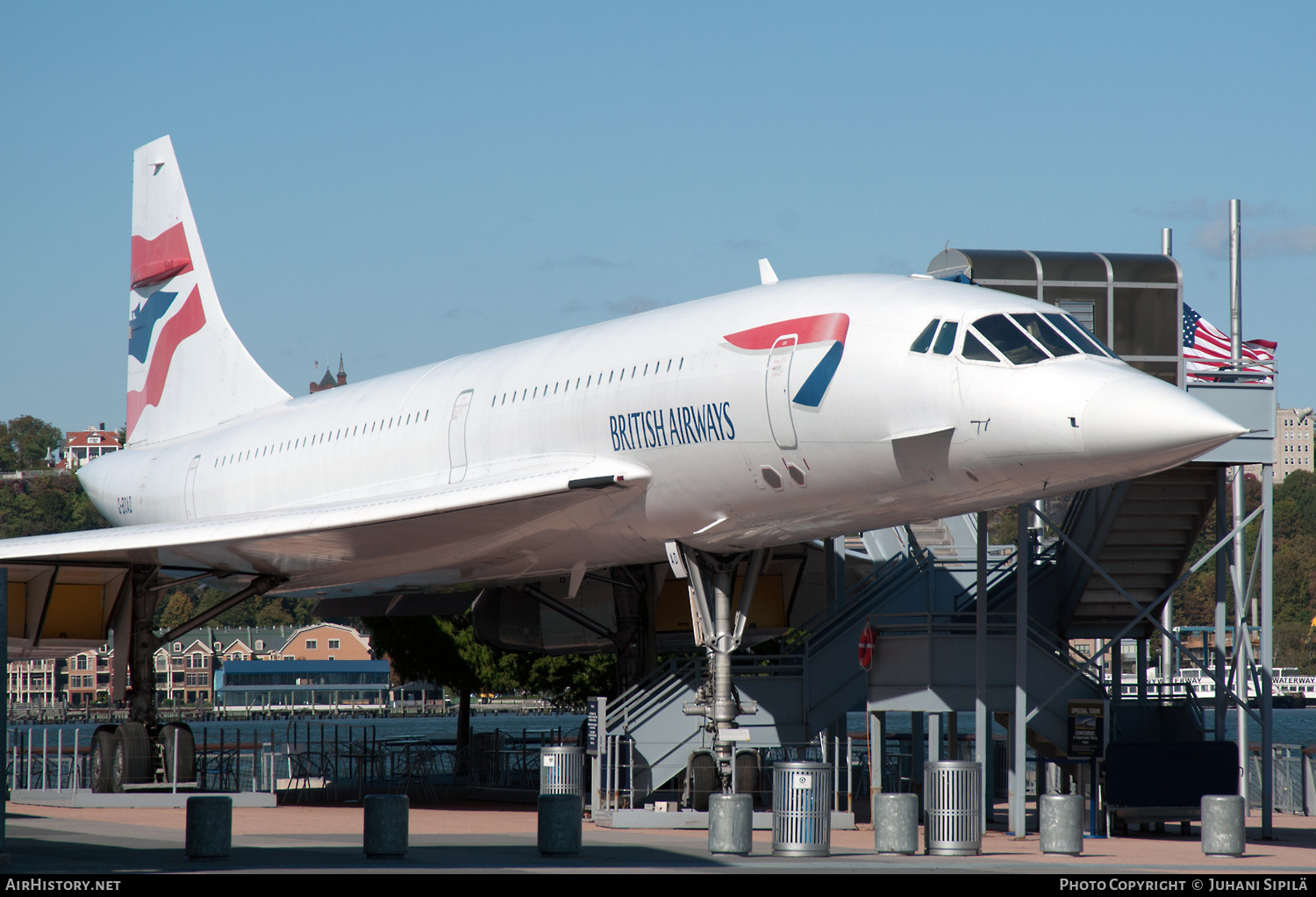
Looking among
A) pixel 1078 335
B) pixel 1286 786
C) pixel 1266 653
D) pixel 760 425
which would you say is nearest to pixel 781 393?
pixel 760 425

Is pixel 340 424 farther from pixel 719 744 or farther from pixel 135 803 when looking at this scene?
pixel 719 744

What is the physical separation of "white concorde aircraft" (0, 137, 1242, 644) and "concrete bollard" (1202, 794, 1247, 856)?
3324mm

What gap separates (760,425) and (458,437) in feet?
16.0

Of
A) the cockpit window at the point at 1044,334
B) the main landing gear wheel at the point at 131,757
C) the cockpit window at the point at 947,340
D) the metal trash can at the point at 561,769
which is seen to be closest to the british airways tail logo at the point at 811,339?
the cockpit window at the point at 947,340

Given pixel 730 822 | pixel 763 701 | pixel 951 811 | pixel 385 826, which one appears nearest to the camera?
pixel 385 826

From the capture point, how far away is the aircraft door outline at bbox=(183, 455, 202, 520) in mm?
23109

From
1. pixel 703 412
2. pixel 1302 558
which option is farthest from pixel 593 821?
pixel 1302 558

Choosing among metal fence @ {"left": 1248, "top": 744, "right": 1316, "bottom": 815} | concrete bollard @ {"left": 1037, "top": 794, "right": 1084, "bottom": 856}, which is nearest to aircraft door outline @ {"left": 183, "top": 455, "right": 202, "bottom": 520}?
concrete bollard @ {"left": 1037, "top": 794, "right": 1084, "bottom": 856}

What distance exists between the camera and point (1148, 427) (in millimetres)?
12406

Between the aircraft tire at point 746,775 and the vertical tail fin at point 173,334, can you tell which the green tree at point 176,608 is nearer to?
the vertical tail fin at point 173,334

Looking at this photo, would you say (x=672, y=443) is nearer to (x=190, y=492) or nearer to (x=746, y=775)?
(x=746, y=775)

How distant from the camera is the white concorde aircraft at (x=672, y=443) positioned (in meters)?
13.2

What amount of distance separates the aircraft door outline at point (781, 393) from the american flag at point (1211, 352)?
5.90m

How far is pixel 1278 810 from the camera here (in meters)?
22.4
